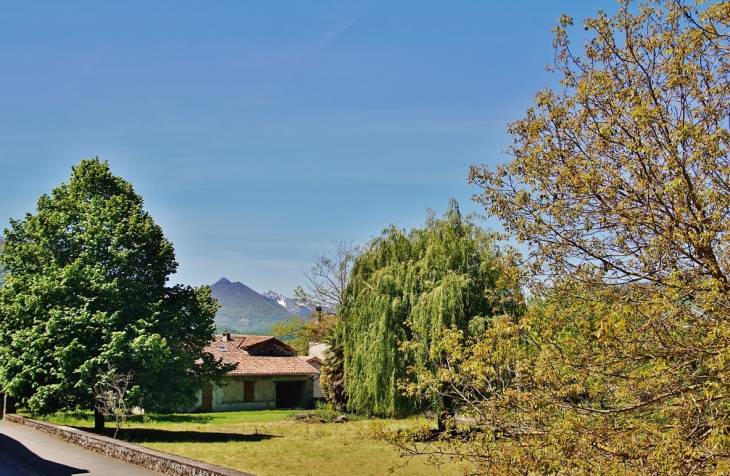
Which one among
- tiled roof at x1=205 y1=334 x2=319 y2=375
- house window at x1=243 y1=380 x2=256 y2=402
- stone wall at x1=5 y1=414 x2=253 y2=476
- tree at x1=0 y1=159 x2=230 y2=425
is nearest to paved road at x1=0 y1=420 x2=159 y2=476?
stone wall at x1=5 y1=414 x2=253 y2=476

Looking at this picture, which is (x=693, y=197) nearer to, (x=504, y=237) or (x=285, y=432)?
(x=504, y=237)

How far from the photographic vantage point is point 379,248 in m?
24.3

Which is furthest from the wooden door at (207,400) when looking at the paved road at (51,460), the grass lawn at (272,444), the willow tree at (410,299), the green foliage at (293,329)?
the paved road at (51,460)

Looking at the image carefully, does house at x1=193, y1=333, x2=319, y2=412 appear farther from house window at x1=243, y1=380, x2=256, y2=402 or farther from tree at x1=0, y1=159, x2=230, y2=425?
tree at x1=0, y1=159, x2=230, y2=425

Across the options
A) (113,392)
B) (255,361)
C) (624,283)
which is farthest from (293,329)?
(624,283)

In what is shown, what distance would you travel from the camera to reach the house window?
3934cm

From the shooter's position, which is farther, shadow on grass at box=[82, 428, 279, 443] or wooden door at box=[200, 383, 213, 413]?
wooden door at box=[200, 383, 213, 413]

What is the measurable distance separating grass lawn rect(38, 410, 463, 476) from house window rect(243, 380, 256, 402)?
596 cm

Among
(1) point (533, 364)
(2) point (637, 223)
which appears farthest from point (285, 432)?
(2) point (637, 223)

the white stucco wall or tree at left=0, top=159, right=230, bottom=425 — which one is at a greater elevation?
tree at left=0, top=159, right=230, bottom=425

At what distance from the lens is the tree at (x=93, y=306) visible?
64.3 feet

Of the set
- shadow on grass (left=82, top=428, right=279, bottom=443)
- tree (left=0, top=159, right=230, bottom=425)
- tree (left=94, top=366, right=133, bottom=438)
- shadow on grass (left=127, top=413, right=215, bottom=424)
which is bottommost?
shadow on grass (left=127, top=413, right=215, bottom=424)

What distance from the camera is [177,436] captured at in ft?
75.9

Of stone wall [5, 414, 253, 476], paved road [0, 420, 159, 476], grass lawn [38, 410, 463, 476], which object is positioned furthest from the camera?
grass lawn [38, 410, 463, 476]
